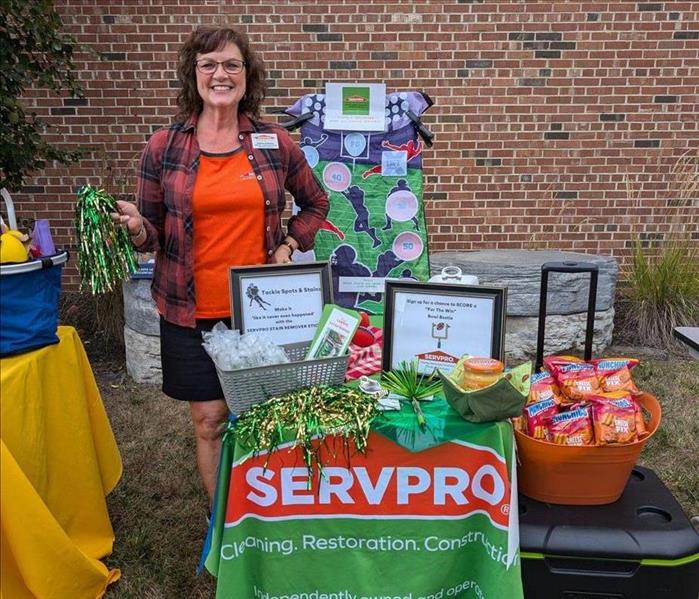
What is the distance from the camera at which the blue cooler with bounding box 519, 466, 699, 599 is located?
169 centimetres

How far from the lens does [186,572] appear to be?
2.29 m

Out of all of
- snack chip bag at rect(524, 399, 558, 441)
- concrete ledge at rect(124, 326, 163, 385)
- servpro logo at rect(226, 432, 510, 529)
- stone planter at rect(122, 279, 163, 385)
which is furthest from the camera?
concrete ledge at rect(124, 326, 163, 385)

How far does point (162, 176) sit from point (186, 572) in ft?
4.89

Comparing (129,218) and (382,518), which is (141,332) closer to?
(129,218)

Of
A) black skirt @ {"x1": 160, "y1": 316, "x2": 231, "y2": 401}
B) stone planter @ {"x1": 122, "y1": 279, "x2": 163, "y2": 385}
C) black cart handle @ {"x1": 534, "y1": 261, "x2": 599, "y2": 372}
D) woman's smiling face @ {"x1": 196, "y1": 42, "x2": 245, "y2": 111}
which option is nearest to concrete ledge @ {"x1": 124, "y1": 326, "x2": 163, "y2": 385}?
stone planter @ {"x1": 122, "y1": 279, "x2": 163, "y2": 385}

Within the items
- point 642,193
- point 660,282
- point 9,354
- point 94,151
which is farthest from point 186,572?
point 642,193

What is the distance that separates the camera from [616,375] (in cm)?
183

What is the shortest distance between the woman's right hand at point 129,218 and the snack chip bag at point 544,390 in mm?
1299

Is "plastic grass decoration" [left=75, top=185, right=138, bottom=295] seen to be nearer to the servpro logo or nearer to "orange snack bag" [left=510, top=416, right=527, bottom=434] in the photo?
the servpro logo

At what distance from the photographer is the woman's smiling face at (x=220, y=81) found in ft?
6.25

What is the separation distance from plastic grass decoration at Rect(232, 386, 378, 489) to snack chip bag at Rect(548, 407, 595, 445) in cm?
54

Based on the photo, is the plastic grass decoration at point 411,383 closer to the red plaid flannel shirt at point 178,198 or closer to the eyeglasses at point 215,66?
the red plaid flannel shirt at point 178,198

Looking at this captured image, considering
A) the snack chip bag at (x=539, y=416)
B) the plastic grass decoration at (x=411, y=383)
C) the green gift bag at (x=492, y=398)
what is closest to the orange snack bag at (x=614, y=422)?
the snack chip bag at (x=539, y=416)

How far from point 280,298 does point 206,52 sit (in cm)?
83
